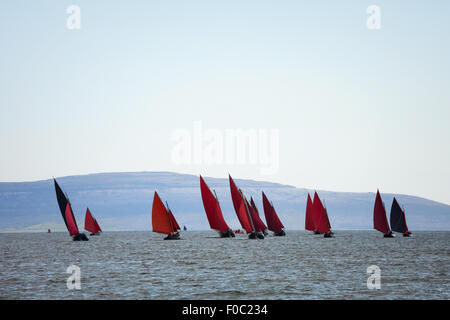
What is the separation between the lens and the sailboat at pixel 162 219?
103m

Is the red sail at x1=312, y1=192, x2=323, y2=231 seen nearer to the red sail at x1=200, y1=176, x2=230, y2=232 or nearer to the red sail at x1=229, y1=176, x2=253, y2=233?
the red sail at x1=229, y1=176, x2=253, y2=233

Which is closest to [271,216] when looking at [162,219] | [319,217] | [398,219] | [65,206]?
Result: [319,217]

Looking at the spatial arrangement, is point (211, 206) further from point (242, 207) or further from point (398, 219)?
point (398, 219)

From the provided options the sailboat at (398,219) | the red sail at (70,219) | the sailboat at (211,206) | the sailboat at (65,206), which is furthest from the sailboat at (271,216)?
the sailboat at (65,206)

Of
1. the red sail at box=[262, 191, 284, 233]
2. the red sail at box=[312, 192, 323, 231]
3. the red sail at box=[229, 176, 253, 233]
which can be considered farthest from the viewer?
the red sail at box=[262, 191, 284, 233]

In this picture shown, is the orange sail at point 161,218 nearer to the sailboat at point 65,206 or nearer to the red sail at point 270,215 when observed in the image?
the sailboat at point 65,206

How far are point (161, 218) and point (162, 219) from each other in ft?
2.98

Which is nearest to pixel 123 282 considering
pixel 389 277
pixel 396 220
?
pixel 389 277

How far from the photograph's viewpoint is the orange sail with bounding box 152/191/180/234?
10325cm

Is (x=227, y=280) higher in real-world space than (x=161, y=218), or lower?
higher

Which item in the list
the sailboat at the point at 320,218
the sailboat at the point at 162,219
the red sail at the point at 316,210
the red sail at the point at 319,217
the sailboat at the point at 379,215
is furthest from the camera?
the sailboat at the point at 320,218

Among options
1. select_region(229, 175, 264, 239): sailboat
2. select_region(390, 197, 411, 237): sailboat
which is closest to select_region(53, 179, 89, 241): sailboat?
select_region(229, 175, 264, 239): sailboat

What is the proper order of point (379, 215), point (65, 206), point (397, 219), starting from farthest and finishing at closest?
point (397, 219) < point (379, 215) < point (65, 206)

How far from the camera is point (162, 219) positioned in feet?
359
